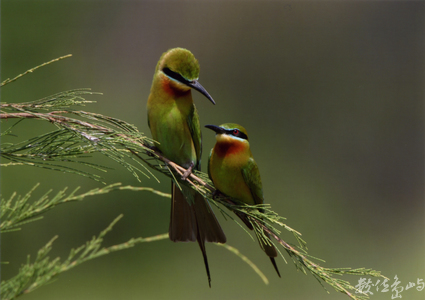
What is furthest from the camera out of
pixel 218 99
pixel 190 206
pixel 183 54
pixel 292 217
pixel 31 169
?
pixel 218 99

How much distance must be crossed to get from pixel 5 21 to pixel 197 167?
3402 mm

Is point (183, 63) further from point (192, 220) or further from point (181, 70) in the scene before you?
point (192, 220)

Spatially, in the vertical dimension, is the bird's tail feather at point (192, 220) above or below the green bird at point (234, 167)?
below

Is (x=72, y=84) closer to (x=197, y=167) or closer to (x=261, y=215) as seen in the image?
(x=197, y=167)

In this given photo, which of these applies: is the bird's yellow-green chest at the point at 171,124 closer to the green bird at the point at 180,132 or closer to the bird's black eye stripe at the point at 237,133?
the green bird at the point at 180,132

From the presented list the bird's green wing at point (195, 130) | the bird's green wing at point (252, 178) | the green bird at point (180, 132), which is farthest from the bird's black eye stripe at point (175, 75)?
the bird's green wing at point (252, 178)

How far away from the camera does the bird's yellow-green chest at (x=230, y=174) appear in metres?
1.21

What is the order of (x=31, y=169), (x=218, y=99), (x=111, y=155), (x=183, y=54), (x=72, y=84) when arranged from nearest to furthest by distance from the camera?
(x=111, y=155)
(x=183, y=54)
(x=31, y=169)
(x=72, y=84)
(x=218, y=99)

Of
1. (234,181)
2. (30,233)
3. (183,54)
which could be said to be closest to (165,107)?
(183,54)

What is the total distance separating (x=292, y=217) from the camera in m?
4.36

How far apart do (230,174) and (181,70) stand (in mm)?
365

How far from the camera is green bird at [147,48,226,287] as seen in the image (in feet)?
3.94

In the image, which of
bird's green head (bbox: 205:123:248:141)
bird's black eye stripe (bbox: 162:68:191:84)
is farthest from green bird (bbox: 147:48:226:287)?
bird's green head (bbox: 205:123:248:141)

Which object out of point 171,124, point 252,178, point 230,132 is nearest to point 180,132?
point 171,124
